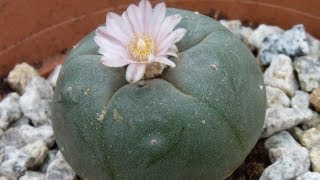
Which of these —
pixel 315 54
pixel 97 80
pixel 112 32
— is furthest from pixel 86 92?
pixel 315 54

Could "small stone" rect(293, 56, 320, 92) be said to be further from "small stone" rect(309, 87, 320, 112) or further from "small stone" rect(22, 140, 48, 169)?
"small stone" rect(22, 140, 48, 169)

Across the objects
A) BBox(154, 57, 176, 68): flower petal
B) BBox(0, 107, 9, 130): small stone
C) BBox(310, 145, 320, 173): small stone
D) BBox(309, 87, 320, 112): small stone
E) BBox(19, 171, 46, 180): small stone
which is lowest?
BBox(19, 171, 46, 180): small stone

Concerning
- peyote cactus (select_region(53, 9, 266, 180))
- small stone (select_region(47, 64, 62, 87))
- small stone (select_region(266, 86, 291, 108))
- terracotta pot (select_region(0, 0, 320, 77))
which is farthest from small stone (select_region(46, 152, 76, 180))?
small stone (select_region(266, 86, 291, 108))

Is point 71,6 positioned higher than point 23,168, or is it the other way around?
point 71,6

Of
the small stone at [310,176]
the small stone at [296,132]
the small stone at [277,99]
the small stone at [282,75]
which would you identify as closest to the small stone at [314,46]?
the small stone at [282,75]

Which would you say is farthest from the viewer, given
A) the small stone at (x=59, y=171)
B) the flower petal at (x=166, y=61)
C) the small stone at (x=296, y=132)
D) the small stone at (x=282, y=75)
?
the small stone at (x=282, y=75)

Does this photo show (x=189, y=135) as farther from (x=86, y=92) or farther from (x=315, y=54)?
(x=315, y=54)

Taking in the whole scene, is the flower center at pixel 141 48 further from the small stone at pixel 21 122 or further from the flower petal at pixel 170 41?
the small stone at pixel 21 122
